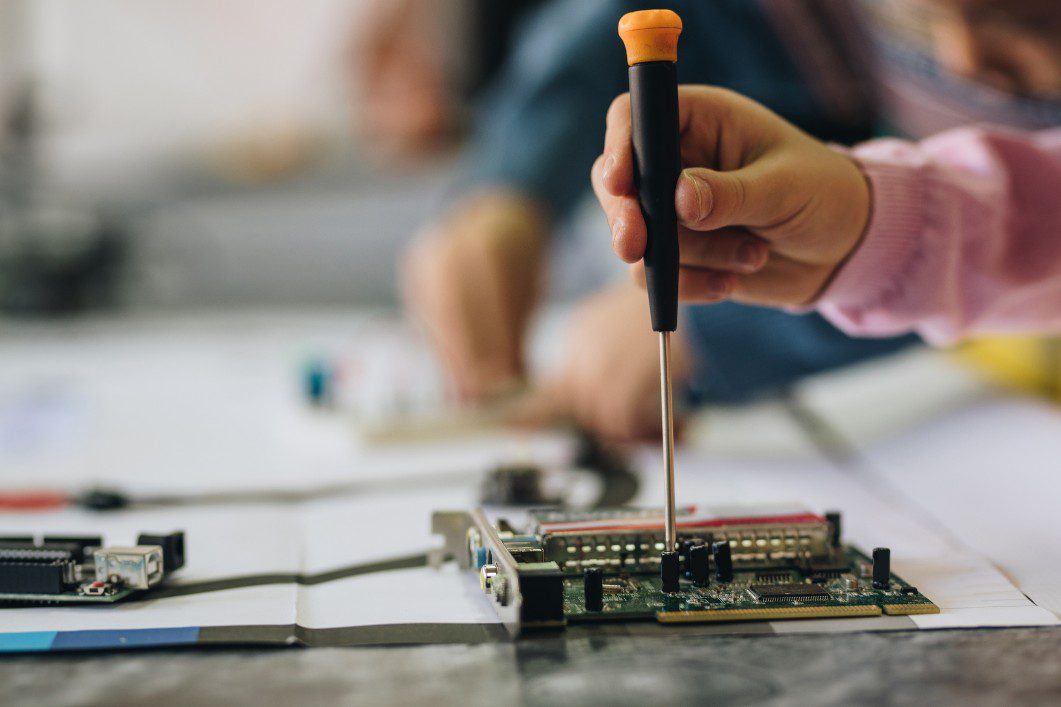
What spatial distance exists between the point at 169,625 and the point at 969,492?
1.68ft

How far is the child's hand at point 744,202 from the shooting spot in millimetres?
423

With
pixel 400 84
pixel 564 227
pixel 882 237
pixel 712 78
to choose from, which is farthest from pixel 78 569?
pixel 400 84

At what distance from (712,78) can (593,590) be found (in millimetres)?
466

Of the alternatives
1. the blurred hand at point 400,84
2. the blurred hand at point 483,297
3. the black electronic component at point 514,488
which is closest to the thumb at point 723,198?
the black electronic component at point 514,488

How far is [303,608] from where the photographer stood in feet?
1.52

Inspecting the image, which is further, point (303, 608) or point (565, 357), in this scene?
point (565, 357)

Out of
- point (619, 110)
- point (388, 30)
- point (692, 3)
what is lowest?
point (619, 110)

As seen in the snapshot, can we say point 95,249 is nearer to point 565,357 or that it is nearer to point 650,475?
point 565,357

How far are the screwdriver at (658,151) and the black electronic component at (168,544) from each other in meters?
0.24

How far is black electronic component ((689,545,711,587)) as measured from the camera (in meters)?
0.44

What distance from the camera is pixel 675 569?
1.44 feet

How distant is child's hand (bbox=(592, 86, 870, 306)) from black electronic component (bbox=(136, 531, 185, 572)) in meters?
0.26

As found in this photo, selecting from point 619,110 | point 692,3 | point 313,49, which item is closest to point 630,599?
point 619,110

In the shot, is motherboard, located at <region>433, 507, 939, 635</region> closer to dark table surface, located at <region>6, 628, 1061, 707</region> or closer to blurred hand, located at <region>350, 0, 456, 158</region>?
dark table surface, located at <region>6, 628, 1061, 707</region>
